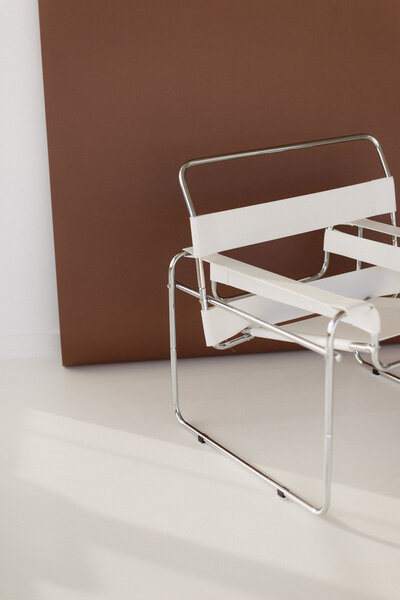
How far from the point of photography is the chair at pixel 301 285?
2.21m

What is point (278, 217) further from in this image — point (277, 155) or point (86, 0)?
point (86, 0)

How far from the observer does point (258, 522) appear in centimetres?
228

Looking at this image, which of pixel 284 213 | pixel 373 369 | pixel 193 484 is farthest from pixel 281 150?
pixel 193 484

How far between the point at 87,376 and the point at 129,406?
12.1 inches

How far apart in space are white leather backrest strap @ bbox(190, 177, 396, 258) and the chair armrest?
2.9 inches

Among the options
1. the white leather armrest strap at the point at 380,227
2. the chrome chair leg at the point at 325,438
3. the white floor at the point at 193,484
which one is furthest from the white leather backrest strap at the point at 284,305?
the white floor at the point at 193,484

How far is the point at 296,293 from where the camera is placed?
2191 mm

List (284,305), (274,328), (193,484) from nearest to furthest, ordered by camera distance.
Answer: (274,328) → (193,484) → (284,305)

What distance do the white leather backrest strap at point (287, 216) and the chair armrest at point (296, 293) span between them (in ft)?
0.25

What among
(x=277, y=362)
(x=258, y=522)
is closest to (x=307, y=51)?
(x=277, y=362)

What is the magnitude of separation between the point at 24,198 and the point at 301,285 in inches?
50.7

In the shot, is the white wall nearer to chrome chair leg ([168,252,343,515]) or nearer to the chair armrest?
chrome chair leg ([168,252,343,515])

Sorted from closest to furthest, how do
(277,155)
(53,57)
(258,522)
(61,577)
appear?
(61,577) → (258,522) → (53,57) → (277,155)

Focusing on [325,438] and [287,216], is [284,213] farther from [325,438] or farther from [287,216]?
[325,438]
